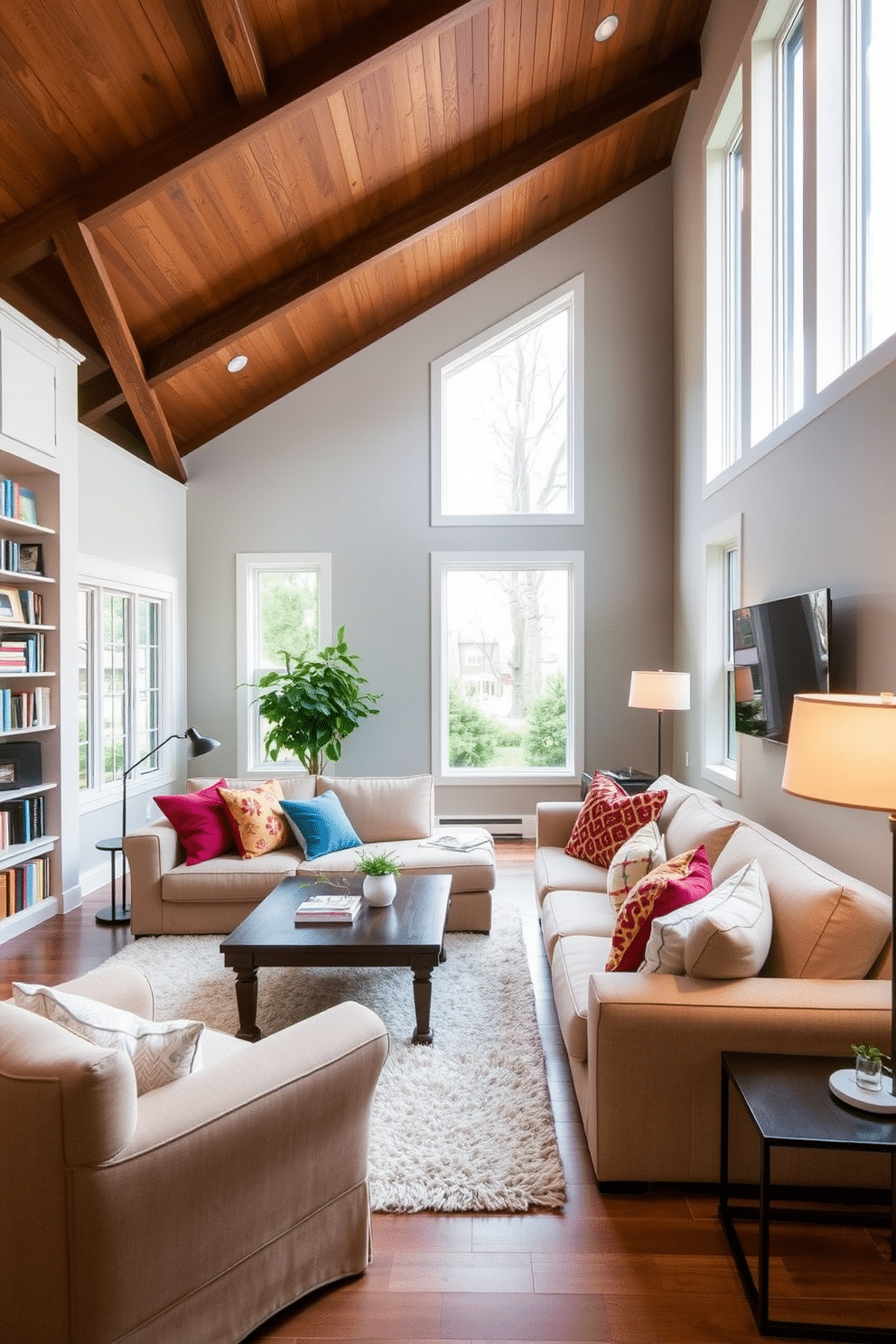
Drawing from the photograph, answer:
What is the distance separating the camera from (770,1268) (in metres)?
1.83

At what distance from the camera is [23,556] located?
4.34 m

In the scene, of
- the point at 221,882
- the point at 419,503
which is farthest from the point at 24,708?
the point at 419,503

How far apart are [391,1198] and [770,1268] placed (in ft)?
3.00

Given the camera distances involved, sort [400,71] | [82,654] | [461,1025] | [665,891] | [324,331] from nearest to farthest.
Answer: [665,891] < [461,1025] < [400,71] < [82,654] < [324,331]

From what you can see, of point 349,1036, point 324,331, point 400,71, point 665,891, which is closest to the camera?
point 349,1036

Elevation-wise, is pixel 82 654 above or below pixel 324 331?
below

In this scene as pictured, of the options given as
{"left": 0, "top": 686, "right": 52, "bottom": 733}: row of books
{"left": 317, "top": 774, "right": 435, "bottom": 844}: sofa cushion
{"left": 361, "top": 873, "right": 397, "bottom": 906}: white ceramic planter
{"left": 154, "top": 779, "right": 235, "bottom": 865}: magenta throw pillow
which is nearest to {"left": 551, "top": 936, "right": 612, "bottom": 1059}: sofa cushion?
{"left": 361, "top": 873, "right": 397, "bottom": 906}: white ceramic planter

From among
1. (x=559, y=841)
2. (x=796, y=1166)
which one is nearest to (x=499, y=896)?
(x=559, y=841)

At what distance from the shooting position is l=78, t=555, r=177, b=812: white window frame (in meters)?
5.02

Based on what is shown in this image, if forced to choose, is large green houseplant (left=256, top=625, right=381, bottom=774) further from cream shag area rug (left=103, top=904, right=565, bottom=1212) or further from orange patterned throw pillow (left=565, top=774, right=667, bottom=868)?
orange patterned throw pillow (left=565, top=774, right=667, bottom=868)

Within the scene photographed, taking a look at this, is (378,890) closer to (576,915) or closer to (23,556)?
(576,915)

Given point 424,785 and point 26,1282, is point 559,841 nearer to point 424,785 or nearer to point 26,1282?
point 424,785

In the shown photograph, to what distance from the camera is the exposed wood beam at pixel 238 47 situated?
3271 mm

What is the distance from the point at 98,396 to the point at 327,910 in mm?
3910
